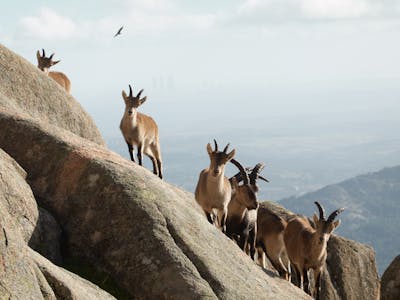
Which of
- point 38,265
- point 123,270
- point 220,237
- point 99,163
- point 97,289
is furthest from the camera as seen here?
point 220,237

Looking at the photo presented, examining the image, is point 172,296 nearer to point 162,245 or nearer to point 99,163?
point 162,245

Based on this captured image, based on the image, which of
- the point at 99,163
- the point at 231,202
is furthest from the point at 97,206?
the point at 231,202

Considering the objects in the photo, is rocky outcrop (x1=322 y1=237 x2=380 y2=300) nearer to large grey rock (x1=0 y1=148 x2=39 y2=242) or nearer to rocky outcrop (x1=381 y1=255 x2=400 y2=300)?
rocky outcrop (x1=381 y1=255 x2=400 y2=300)

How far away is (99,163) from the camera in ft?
49.9

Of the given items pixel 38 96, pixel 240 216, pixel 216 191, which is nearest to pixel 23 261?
pixel 216 191

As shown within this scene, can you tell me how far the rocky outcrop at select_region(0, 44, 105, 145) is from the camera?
23297 millimetres

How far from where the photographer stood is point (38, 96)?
24109 mm

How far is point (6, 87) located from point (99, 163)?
9443 mm

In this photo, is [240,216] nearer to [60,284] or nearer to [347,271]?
[347,271]

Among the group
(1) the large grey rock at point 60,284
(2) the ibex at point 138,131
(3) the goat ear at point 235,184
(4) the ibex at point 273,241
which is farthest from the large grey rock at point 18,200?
(4) the ibex at point 273,241

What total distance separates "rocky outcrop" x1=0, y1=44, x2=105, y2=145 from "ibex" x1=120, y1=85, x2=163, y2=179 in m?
1.32

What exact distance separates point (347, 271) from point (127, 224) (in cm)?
1577

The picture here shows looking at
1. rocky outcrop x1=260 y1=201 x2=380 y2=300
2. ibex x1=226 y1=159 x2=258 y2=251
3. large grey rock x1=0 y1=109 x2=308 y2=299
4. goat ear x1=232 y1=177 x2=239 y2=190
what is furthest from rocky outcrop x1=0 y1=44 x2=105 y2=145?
rocky outcrop x1=260 y1=201 x2=380 y2=300

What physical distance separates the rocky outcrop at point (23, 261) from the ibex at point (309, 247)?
11322 millimetres
